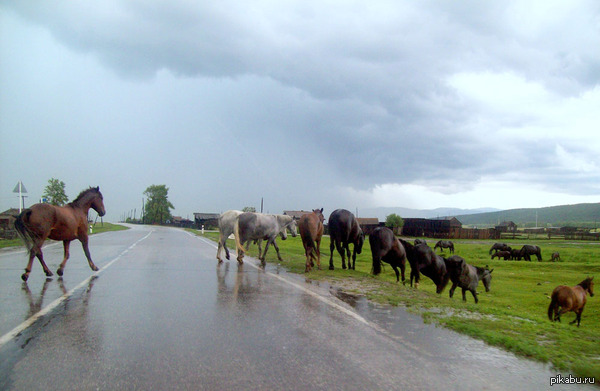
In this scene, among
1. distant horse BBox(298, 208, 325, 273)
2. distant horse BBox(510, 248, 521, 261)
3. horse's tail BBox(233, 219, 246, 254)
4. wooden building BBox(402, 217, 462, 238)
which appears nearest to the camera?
distant horse BBox(298, 208, 325, 273)

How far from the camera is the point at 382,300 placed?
8.44 meters

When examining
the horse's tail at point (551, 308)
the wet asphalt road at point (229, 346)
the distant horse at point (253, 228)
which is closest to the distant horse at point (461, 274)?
the horse's tail at point (551, 308)

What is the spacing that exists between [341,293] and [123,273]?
6125 millimetres

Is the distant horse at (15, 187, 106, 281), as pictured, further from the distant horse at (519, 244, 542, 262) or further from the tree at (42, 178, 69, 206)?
the tree at (42, 178, 69, 206)

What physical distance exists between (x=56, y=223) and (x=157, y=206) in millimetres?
146612

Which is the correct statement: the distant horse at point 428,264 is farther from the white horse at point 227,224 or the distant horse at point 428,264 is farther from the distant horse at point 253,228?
the white horse at point 227,224

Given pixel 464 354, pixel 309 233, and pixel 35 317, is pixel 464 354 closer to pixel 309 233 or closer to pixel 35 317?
pixel 35 317

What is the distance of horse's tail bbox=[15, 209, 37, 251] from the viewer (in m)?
9.67

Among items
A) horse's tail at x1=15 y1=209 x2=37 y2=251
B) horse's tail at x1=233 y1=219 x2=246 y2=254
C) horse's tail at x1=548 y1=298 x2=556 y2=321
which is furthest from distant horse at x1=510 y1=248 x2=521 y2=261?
horse's tail at x1=15 y1=209 x2=37 y2=251

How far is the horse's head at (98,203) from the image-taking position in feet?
39.8

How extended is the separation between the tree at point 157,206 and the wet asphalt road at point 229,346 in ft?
485

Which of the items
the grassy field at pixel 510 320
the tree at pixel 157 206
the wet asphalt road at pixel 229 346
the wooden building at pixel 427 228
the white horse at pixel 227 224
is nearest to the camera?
the wet asphalt road at pixel 229 346

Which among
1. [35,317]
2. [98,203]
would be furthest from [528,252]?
[35,317]
